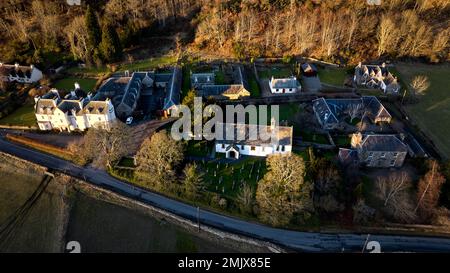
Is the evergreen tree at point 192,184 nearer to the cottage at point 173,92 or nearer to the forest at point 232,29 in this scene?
the cottage at point 173,92

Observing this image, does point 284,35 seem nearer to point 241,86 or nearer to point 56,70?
point 241,86

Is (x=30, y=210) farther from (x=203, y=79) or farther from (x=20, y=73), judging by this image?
(x=20, y=73)

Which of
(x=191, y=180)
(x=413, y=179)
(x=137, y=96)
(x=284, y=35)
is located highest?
(x=284, y=35)

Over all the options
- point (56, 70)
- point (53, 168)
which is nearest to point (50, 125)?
point (53, 168)

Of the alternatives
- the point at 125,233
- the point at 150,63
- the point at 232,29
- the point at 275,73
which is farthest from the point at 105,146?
the point at 232,29

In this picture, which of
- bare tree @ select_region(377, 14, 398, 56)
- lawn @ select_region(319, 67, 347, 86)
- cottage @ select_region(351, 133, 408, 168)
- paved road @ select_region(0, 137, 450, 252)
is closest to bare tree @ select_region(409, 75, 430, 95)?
bare tree @ select_region(377, 14, 398, 56)

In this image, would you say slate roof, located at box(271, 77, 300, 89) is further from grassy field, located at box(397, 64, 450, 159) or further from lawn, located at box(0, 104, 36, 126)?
lawn, located at box(0, 104, 36, 126)
